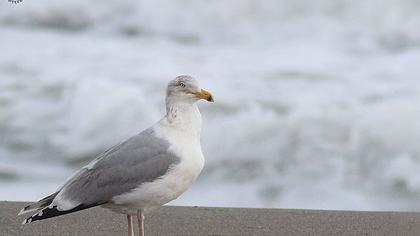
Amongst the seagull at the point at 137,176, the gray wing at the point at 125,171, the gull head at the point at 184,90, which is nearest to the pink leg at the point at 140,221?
the seagull at the point at 137,176

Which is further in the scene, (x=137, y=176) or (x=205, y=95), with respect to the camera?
(x=205, y=95)

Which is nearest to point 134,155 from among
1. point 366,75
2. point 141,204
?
point 141,204

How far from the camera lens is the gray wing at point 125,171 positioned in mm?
3711

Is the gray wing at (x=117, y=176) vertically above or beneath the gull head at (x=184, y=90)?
beneath

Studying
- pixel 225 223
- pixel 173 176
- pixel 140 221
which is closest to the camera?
pixel 173 176

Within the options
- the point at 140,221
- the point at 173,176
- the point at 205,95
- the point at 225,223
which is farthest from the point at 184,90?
the point at 225,223

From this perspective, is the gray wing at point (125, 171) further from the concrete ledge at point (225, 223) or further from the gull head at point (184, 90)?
the concrete ledge at point (225, 223)

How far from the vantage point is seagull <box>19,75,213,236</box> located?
3703 millimetres

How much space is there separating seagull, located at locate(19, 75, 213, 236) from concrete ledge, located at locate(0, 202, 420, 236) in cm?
72

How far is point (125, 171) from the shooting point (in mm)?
3730

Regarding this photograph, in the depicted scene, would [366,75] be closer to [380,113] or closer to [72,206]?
[380,113]

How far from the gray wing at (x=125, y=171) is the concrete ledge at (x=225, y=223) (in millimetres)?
738

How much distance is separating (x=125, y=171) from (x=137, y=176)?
0.18 ft

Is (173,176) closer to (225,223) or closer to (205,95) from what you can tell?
(205,95)
